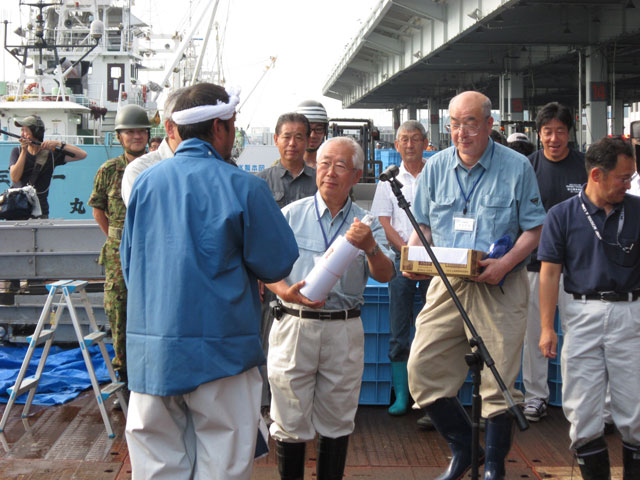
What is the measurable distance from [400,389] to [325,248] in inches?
78.8

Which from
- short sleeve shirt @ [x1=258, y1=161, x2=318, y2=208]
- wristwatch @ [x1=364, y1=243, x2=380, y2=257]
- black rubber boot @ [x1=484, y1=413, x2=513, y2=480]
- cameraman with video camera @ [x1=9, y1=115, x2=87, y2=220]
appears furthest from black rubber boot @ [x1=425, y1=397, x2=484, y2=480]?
cameraman with video camera @ [x1=9, y1=115, x2=87, y2=220]

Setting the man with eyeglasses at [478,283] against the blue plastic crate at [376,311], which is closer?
the man with eyeglasses at [478,283]

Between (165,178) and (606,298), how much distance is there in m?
2.35

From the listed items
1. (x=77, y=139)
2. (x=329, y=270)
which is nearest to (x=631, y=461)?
(x=329, y=270)

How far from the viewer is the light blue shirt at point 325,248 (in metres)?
3.73

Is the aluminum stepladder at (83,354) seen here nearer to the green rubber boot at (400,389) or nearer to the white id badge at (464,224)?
the green rubber boot at (400,389)

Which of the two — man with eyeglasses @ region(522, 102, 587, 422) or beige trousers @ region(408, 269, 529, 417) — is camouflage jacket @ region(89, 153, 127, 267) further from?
man with eyeglasses @ region(522, 102, 587, 422)

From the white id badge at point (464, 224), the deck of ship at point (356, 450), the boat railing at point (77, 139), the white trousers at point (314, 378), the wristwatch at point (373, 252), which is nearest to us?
the wristwatch at point (373, 252)

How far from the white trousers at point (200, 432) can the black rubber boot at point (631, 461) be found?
2.17 m

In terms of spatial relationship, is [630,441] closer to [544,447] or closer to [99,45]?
[544,447]

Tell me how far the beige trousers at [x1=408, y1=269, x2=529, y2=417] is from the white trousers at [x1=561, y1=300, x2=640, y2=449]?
29cm

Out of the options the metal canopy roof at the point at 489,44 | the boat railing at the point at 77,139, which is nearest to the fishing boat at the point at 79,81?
the boat railing at the point at 77,139

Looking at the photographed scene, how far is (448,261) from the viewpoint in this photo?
12.6ft

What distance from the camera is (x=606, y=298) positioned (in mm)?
3760
